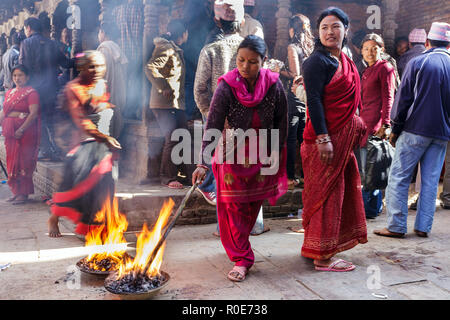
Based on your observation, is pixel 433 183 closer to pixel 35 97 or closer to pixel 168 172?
pixel 168 172

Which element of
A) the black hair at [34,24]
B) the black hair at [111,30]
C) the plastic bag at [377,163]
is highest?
the black hair at [34,24]

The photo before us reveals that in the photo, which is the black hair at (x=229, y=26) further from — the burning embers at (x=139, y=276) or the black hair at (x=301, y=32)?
the burning embers at (x=139, y=276)

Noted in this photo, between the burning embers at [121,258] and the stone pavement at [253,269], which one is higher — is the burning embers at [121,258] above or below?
above

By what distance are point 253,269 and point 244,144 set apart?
1058 millimetres

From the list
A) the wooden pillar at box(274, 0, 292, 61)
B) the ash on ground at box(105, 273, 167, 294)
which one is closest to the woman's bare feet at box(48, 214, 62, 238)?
the ash on ground at box(105, 273, 167, 294)

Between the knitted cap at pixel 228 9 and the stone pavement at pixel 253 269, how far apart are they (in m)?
2.30

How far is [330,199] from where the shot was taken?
11.3 ft

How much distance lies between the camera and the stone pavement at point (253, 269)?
119 inches

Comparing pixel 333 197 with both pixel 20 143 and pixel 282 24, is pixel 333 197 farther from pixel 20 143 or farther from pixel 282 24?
pixel 282 24

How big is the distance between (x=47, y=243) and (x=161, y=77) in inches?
94.0

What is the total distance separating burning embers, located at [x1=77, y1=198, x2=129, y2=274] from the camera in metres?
3.27

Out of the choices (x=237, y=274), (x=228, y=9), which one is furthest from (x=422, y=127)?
(x=237, y=274)

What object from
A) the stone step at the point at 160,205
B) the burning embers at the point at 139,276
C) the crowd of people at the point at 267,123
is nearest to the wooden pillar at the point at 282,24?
the crowd of people at the point at 267,123

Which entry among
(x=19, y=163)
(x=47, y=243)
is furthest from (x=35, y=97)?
(x=47, y=243)
